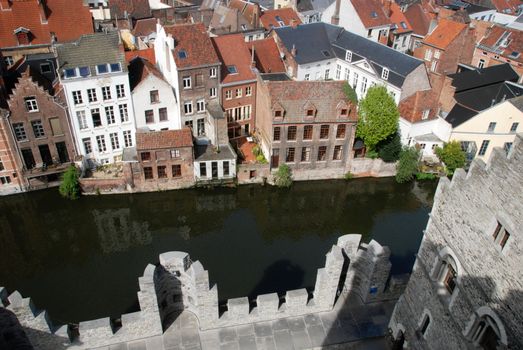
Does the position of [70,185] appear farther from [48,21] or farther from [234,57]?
[48,21]

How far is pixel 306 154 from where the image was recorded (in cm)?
4897

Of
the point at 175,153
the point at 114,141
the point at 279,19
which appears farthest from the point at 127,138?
the point at 279,19

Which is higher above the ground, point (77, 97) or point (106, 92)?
point (106, 92)

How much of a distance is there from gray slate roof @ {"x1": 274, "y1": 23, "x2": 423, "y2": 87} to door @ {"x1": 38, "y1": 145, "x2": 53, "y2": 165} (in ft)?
106

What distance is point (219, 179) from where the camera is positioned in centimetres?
4756

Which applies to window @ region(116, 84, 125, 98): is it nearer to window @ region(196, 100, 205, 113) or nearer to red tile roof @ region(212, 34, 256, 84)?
window @ region(196, 100, 205, 113)

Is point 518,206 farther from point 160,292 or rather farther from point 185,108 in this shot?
point 185,108

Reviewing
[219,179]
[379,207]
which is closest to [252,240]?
[219,179]

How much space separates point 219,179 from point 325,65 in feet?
80.2

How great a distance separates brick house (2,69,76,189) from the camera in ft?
138

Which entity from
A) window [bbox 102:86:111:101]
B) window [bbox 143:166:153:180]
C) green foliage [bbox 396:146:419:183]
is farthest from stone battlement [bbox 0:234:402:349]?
window [bbox 102:86:111:101]

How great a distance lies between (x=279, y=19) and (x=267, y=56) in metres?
19.3

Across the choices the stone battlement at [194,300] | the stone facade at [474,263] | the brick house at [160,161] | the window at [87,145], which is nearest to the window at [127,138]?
the brick house at [160,161]

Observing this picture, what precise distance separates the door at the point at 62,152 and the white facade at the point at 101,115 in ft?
4.84
